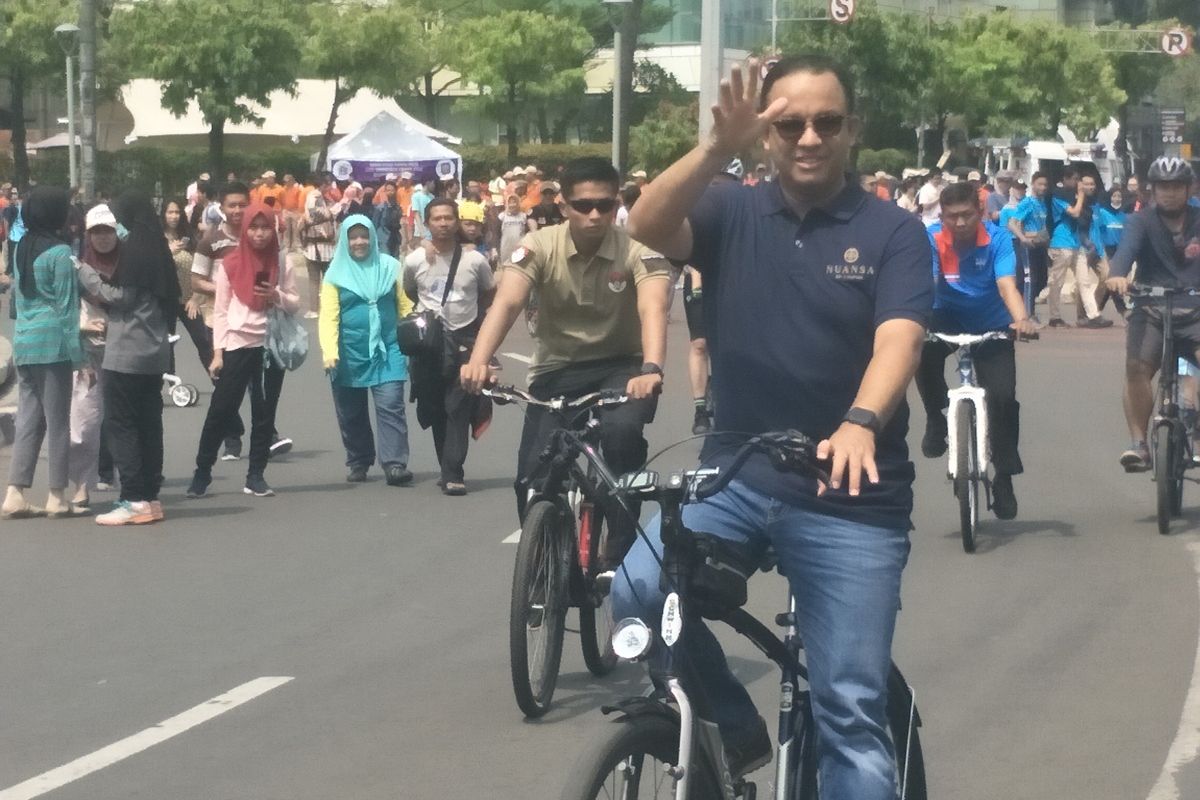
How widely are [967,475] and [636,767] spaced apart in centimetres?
638

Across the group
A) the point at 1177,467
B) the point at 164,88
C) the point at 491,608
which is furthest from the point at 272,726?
the point at 164,88

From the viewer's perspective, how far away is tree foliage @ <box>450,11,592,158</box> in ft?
236

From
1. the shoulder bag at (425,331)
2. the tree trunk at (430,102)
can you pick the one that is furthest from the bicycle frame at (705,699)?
the tree trunk at (430,102)

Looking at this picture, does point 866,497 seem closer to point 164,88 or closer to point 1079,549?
point 1079,549

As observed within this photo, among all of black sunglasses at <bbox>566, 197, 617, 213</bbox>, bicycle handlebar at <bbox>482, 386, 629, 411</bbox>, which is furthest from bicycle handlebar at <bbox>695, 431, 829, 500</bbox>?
black sunglasses at <bbox>566, 197, 617, 213</bbox>

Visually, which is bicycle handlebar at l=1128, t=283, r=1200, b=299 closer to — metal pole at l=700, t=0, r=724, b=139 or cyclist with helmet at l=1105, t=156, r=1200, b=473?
cyclist with helmet at l=1105, t=156, r=1200, b=473

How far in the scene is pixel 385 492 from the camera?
41.2 ft

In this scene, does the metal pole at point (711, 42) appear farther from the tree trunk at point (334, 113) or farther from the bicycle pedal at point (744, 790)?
the bicycle pedal at point (744, 790)

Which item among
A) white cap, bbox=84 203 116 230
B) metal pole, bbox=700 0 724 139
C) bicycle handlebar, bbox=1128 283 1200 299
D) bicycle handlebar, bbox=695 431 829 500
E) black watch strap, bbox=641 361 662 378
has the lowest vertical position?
black watch strap, bbox=641 361 662 378

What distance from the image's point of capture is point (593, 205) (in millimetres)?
7805

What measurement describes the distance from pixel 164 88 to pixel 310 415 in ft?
159

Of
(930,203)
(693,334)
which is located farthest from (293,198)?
(693,334)

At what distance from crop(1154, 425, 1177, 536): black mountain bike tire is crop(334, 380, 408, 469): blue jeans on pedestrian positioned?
461 centimetres

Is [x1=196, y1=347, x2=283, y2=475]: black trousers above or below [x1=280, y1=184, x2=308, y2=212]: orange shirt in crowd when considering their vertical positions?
below
